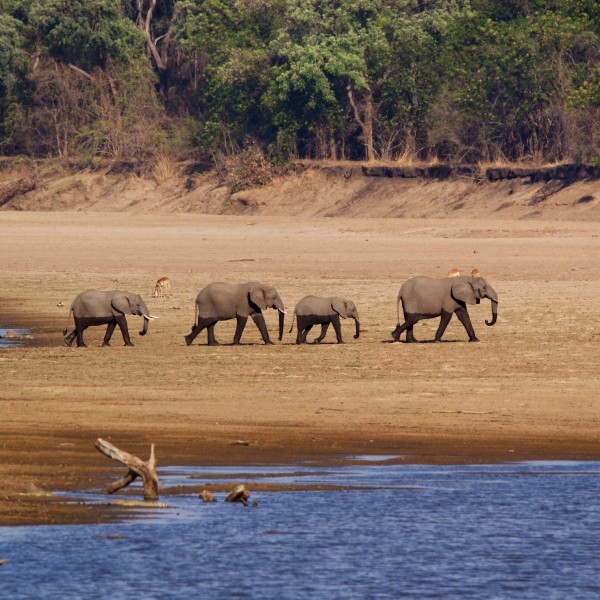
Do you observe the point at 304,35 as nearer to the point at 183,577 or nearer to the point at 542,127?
the point at 542,127

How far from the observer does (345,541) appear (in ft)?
38.5

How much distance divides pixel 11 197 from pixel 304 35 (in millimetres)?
14024

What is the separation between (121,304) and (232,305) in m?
1.54

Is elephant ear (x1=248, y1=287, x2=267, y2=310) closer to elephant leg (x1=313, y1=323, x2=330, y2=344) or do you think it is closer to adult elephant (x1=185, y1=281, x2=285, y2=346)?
adult elephant (x1=185, y1=281, x2=285, y2=346)

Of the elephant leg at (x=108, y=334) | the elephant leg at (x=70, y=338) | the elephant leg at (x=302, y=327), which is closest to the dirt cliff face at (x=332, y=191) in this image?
the elephant leg at (x=302, y=327)

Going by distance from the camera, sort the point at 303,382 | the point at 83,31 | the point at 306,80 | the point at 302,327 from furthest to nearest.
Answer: the point at 83,31 < the point at 306,80 < the point at 302,327 < the point at 303,382

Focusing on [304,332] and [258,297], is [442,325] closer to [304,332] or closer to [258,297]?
[304,332]

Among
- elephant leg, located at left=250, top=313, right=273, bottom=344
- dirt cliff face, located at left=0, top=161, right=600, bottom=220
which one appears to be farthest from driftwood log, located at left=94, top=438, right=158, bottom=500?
dirt cliff face, located at left=0, top=161, right=600, bottom=220

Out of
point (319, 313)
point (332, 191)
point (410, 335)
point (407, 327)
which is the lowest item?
point (410, 335)

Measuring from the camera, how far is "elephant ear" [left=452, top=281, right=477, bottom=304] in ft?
73.5

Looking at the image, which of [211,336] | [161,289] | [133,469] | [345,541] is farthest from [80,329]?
[345,541]

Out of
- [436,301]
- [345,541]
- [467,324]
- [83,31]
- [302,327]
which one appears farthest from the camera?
[83,31]

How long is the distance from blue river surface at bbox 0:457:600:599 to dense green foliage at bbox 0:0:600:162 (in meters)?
42.4

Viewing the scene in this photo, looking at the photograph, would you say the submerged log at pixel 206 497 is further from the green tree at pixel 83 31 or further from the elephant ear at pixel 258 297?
the green tree at pixel 83 31
